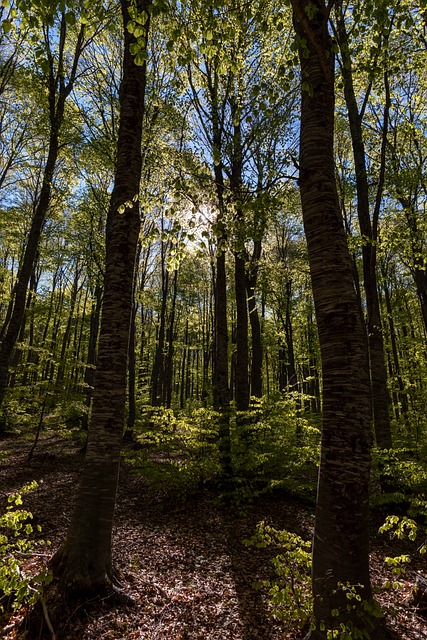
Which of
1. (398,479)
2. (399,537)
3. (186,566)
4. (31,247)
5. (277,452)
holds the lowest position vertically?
(186,566)

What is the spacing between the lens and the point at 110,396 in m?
4.14

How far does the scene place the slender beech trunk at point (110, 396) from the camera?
3770mm

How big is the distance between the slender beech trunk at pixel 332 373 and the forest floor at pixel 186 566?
0.69 meters

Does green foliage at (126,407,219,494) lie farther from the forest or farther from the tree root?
the tree root

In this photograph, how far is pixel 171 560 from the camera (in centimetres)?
534

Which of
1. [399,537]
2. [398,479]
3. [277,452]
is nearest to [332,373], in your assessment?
[399,537]

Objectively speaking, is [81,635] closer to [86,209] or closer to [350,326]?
[350,326]

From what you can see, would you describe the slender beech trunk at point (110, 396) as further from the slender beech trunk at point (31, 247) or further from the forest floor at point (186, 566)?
the slender beech trunk at point (31, 247)

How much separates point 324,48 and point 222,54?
1131 millimetres

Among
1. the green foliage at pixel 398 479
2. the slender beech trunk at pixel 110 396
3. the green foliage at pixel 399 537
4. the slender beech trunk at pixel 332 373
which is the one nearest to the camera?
the slender beech trunk at pixel 332 373

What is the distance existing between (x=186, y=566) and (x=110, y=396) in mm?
3102

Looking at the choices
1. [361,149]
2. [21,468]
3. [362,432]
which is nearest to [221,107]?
[361,149]

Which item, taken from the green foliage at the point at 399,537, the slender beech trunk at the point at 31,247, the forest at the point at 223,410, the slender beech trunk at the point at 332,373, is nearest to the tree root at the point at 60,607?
the forest at the point at 223,410

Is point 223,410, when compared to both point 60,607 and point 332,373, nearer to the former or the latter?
point 60,607
